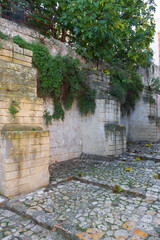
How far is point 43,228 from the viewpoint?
250 centimetres

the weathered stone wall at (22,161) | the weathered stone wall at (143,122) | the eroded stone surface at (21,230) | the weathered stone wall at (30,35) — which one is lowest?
the eroded stone surface at (21,230)

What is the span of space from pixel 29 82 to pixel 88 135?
3313 mm

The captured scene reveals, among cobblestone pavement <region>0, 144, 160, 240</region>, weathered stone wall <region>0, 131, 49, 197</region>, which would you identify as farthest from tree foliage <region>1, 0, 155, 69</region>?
cobblestone pavement <region>0, 144, 160, 240</region>

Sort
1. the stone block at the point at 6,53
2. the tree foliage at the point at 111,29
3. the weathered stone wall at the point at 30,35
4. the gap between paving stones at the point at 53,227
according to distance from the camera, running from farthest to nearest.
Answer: the tree foliage at the point at 111,29
the weathered stone wall at the point at 30,35
the stone block at the point at 6,53
the gap between paving stones at the point at 53,227

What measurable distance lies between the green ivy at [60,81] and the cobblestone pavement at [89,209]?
2338mm

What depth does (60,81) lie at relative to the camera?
557cm

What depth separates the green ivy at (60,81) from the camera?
5148 mm

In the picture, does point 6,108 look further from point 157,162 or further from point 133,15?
point 133,15

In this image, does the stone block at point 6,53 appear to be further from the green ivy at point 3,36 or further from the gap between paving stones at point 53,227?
the gap between paving stones at point 53,227

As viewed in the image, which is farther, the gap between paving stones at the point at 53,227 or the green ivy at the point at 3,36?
the green ivy at the point at 3,36

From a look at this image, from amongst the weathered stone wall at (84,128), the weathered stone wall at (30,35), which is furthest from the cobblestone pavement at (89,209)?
the weathered stone wall at (30,35)

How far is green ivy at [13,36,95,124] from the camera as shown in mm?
5148

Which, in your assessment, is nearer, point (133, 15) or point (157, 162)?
Result: point (157, 162)

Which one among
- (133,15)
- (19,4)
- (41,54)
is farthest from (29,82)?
(133,15)
